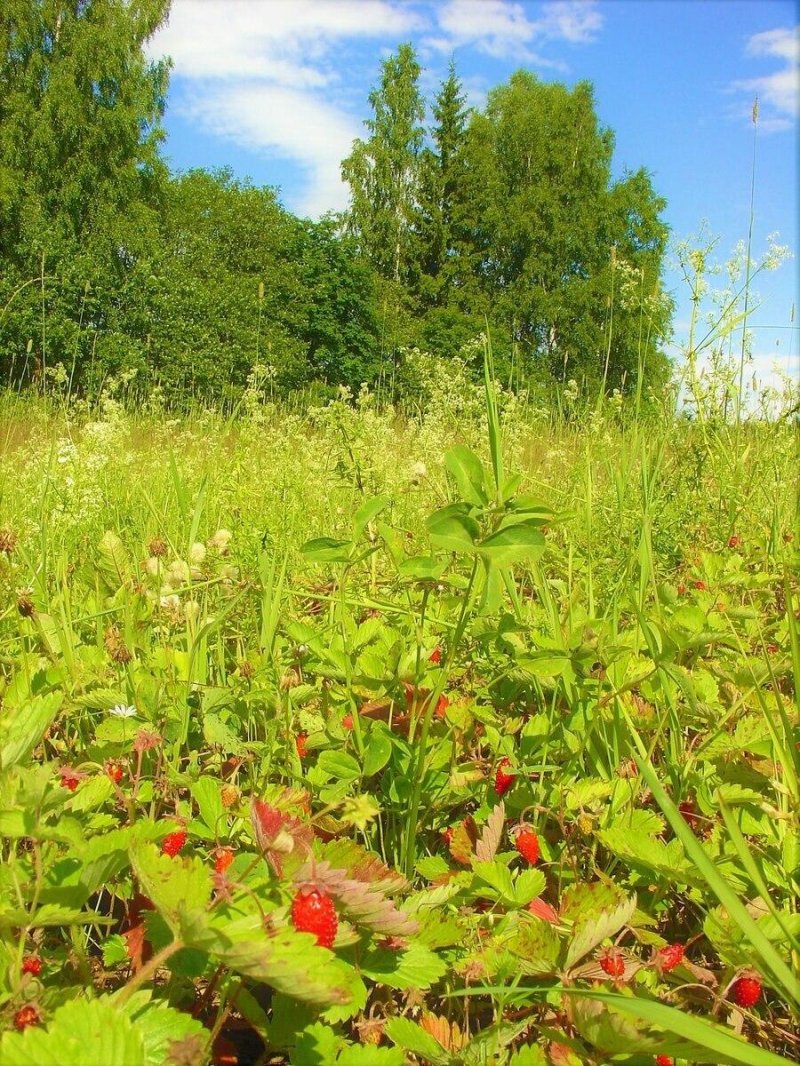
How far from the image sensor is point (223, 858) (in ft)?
3.23

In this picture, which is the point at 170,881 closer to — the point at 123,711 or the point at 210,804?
the point at 210,804

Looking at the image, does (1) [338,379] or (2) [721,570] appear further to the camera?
(1) [338,379]

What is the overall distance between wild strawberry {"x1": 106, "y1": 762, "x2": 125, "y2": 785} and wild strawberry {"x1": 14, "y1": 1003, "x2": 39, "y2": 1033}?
47 cm

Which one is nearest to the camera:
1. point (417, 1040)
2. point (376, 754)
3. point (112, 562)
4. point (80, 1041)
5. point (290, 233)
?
point (80, 1041)

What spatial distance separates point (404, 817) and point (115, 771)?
1.50 feet

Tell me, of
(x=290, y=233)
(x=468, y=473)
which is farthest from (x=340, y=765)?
(x=290, y=233)

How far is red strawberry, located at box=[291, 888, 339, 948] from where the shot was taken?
70cm

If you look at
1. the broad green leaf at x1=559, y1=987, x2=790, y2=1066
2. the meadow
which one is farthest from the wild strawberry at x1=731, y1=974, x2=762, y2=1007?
the broad green leaf at x1=559, y1=987, x2=790, y2=1066

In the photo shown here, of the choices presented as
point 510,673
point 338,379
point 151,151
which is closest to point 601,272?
point 338,379

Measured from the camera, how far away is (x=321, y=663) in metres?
1.47

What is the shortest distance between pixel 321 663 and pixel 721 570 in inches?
45.7

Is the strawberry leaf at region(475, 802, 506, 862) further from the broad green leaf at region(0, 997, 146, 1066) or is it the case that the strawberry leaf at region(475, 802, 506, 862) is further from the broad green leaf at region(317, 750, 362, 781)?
the broad green leaf at region(0, 997, 146, 1066)

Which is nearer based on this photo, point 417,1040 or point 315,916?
point 315,916

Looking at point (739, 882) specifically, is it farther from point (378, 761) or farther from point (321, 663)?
point (321, 663)
